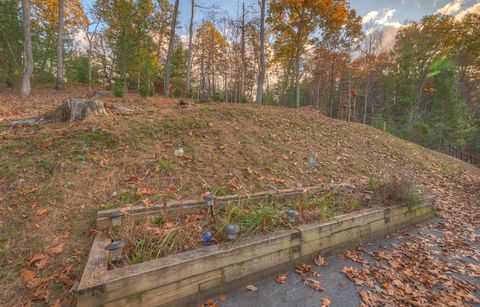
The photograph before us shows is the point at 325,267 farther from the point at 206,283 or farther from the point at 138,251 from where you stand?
the point at 138,251

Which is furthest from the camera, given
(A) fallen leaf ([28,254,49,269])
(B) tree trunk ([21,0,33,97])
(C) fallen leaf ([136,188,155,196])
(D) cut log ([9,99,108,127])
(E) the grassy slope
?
(B) tree trunk ([21,0,33,97])

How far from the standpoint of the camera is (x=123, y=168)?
3164mm

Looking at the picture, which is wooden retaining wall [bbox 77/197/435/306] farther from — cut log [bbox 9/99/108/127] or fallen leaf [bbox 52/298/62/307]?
cut log [bbox 9/99/108/127]

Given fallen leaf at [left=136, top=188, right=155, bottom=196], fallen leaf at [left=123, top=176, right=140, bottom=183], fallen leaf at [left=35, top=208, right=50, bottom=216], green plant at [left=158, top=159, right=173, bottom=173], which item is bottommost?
fallen leaf at [left=35, top=208, right=50, bottom=216]

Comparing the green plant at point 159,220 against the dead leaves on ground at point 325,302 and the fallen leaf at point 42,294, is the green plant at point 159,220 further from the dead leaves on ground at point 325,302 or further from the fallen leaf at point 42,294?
the dead leaves on ground at point 325,302

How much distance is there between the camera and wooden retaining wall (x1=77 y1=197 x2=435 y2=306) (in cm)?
154

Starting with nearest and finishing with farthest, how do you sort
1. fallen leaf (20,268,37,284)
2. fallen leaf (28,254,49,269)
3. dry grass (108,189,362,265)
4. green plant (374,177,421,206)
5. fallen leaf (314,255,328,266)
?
1. fallen leaf (20,268,37,284)
2. fallen leaf (28,254,49,269)
3. dry grass (108,189,362,265)
4. fallen leaf (314,255,328,266)
5. green plant (374,177,421,206)

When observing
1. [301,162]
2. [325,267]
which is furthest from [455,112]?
[325,267]

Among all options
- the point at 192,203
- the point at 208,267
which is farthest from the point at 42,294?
the point at 192,203

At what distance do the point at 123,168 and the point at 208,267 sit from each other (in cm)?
211

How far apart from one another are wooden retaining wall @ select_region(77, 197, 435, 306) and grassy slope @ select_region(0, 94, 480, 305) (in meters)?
0.44

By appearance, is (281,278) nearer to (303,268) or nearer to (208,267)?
(303,268)

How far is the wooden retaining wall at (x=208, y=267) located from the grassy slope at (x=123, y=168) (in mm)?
443

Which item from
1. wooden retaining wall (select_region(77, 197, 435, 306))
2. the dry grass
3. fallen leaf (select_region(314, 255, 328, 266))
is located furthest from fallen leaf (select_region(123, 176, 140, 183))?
fallen leaf (select_region(314, 255, 328, 266))
